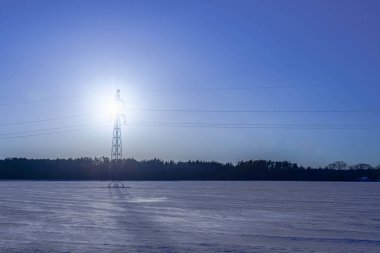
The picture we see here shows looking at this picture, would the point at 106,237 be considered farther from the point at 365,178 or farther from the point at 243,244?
the point at 365,178

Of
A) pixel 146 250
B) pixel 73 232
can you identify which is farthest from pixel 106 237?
pixel 146 250

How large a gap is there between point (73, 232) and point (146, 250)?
16.6ft

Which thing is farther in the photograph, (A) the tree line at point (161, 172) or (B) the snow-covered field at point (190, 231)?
(A) the tree line at point (161, 172)

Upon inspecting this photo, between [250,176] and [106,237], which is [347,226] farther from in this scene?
[250,176]

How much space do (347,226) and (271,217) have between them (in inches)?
175

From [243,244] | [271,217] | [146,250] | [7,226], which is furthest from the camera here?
[271,217]

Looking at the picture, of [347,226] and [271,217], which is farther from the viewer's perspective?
[271,217]

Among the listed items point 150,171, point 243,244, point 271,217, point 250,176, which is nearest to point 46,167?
point 150,171

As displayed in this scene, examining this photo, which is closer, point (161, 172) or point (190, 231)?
point (190, 231)

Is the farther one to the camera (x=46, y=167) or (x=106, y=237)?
(x=46, y=167)

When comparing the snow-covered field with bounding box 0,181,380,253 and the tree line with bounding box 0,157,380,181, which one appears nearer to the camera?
the snow-covered field with bounding box 0,181,380,253

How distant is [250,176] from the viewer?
422 ft

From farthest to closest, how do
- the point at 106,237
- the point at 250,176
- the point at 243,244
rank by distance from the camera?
the point at 250,176
the point at 106,237
the point at 243,244

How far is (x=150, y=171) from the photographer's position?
120625 millimetres
